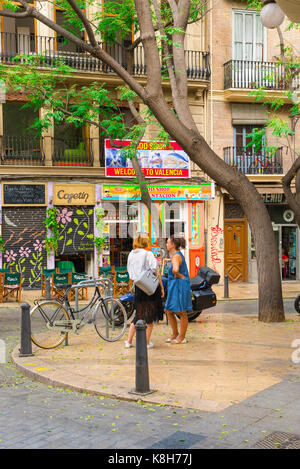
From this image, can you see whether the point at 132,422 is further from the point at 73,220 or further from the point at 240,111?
the point at 240,111

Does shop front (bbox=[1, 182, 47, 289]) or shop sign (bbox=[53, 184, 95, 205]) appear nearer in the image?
shop front (bbox=[1, 182, 47, 289])

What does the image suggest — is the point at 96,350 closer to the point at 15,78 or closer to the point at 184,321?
the point at 184,321

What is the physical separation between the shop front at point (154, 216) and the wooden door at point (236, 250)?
4.19 feet

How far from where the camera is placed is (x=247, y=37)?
73.8 feet

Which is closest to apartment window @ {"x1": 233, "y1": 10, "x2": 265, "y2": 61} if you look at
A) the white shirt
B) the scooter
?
the scooter

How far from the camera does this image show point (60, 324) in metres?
8.80

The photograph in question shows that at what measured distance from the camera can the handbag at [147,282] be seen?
8.45 meters

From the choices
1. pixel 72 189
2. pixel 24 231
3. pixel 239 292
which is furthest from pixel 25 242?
pixel 239 292

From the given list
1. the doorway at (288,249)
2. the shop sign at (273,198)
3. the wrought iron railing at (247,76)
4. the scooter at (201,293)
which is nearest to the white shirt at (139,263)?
the scooter at (201,293)

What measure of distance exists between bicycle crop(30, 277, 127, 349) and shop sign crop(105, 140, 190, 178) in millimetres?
11143

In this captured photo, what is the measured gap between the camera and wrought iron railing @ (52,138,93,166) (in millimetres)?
19859

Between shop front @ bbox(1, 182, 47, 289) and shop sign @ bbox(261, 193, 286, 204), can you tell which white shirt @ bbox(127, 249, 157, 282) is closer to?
shop front @ bbox(1, 182, 47, 289)
